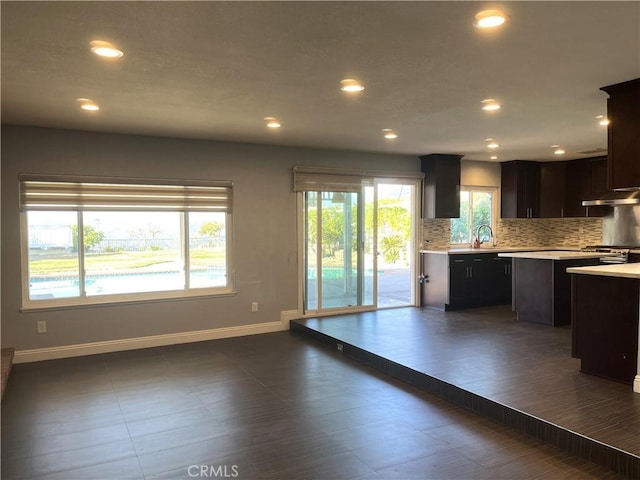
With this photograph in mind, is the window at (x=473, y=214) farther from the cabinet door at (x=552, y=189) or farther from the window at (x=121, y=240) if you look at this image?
the window at (x=121, y=240)

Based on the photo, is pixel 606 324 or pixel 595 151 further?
pixel 595 151

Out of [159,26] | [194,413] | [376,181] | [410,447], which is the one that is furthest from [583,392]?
[376,181]

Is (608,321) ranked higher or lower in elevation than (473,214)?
lower

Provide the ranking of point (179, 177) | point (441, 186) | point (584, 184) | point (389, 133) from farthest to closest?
point (584, 184), point (441, 186), point (179, 177), point (389, 133)

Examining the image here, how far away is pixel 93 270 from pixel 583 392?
487cm

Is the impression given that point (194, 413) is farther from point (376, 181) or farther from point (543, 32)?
point (376, 181)

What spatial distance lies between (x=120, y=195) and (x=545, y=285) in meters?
5.12

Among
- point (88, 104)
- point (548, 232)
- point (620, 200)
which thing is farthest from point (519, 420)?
point (548, 232)

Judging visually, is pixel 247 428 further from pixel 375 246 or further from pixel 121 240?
pixel 375 246

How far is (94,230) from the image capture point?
207 inches

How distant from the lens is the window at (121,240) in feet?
16.3

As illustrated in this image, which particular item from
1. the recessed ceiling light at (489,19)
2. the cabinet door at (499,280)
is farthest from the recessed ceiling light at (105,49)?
the cabinet door at (499,280)

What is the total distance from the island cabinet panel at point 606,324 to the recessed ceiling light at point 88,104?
4.31 metres

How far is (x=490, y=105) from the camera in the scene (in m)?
4.15
